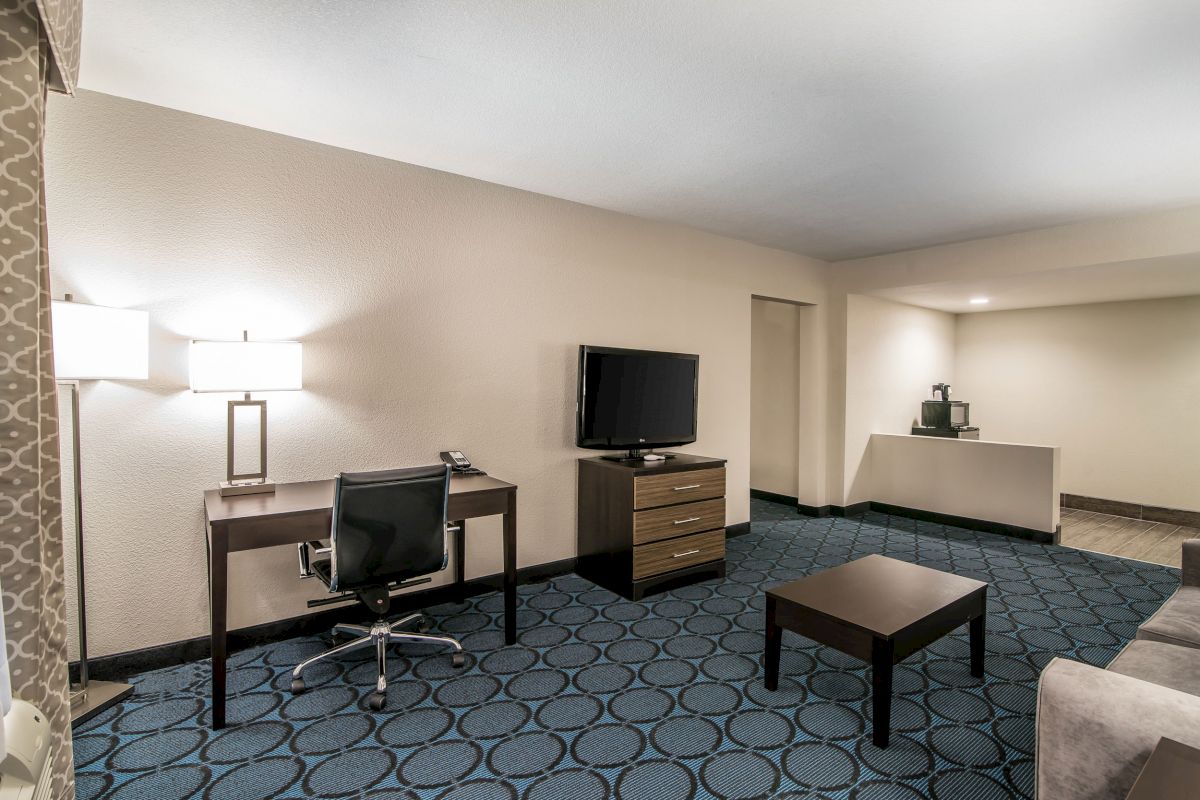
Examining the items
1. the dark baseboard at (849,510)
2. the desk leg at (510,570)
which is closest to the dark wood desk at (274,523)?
the desk leg at (510,570)

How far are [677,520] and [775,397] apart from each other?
2.97 meters

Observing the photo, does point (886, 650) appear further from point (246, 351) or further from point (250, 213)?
point (250, 213)

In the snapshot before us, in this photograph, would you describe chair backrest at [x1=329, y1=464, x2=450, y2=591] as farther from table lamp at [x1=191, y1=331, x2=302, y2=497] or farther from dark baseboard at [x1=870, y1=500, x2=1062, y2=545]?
dark baseboard at [x1=870, y1=500, x2=1062, y2=545]

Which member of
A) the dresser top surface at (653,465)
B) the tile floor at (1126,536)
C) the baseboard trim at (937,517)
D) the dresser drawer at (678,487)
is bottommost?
the tile floor at (1126,536)

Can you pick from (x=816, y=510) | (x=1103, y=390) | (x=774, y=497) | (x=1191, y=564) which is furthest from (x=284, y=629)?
(x=1103, y=390)

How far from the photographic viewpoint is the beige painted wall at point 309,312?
236cm

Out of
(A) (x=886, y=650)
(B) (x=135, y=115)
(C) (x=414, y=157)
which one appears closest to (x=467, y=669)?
(A) (x=886, y=650)

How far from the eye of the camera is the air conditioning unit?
0.76 metres

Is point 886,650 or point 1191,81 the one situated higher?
point 1191,81

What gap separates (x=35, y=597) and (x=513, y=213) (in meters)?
2.84

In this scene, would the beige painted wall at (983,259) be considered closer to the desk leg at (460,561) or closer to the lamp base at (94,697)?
the desk leg at (460,561)

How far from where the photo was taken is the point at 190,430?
2.53 meters

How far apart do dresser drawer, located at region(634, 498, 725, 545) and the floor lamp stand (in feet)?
7.78

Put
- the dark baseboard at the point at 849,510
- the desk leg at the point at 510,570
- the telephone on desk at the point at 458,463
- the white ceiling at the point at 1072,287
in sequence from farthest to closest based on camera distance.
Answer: the dark baseboard at the point at 849,510 → the white ceiling at the point at 1072,287 → the telephone on desk at the point at 458,463 → the desk leg at the point at 510,570
